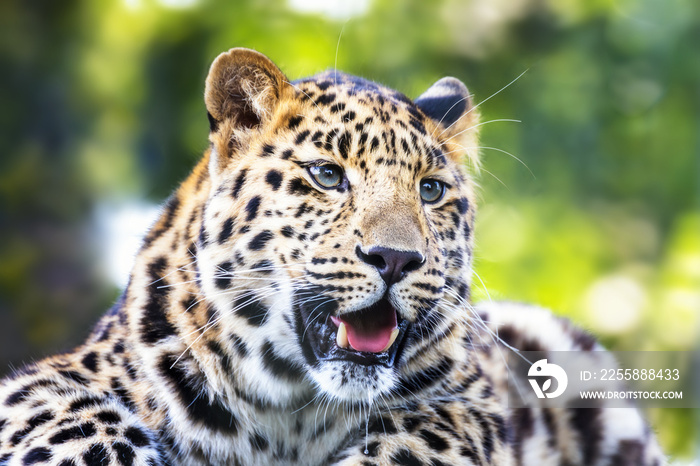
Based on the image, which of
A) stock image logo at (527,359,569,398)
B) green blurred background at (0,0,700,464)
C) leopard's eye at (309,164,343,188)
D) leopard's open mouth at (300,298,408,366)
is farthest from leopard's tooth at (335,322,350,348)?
green blurred background at (0,0,700,464)

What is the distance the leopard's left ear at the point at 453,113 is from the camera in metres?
3.67

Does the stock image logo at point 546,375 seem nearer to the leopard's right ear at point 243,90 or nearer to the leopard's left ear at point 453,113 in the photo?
the leopard's left ear at point 453,113

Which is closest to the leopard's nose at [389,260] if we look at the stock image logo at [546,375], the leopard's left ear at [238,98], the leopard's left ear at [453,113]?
the leopard's left ear at [238,98]

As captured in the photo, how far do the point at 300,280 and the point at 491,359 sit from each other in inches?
72.9

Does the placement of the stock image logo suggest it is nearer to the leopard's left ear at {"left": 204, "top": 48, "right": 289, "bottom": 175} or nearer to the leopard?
the leopard

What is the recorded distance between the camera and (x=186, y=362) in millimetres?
3121

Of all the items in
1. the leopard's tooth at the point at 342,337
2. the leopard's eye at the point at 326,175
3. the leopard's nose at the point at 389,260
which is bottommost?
the leopard's tooth at the point at 342,337

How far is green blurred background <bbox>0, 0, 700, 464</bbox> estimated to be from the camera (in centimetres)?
801

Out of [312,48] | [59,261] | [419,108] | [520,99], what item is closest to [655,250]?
[520,99]

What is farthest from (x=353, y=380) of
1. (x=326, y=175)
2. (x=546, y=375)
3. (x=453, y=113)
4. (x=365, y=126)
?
(x=546, y=375)

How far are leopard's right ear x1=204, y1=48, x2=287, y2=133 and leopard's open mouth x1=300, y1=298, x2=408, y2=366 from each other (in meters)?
0.90

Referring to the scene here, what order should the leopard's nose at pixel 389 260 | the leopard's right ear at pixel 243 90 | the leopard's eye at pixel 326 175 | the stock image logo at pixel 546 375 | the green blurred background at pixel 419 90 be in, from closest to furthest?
the leopard's nose at pixel 389 260, the leopard's eye at pixel 326 175, the leopard's right ear at pixel 243 90, the stock image logo at pixel 546 375, the green blurred background at pixel 419 90

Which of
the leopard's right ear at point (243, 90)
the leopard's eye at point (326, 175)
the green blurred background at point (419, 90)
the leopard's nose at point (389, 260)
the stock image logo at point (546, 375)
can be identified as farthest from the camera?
the green blurred background at point (419, 90)

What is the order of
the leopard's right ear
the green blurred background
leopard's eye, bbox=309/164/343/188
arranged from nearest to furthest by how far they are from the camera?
leopard's eye, bbox=309/164/343/188
the leopard's right ear
the green blurred background
